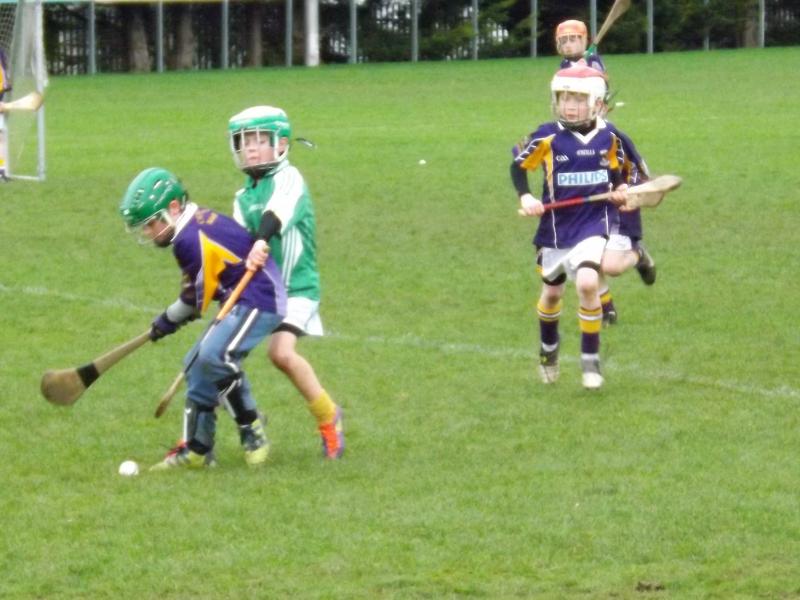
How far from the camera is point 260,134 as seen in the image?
22.9 feet

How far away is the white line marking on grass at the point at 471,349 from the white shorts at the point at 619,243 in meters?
0.66

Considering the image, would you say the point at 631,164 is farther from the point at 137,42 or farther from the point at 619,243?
the point at 137,42

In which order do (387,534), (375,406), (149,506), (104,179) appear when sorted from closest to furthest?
(387,534)
(149,506)
(375,406)
(104,179)

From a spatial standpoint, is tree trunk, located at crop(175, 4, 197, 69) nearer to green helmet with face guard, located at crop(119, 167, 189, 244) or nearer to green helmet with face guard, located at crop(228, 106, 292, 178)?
green helmet with face guard, located at crop(228, 106, 292, 178)

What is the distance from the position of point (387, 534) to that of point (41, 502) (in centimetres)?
138

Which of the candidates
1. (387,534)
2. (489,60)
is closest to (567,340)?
(387,534)

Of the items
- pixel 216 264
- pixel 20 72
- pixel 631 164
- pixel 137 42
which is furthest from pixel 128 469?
pixel 137 42

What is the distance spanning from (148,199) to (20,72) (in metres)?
12.5

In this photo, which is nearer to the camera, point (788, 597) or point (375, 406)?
point (788, 597)

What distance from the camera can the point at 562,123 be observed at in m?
8.68

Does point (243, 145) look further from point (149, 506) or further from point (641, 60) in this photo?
point (641, 60)

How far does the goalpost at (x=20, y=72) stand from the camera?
698 inches

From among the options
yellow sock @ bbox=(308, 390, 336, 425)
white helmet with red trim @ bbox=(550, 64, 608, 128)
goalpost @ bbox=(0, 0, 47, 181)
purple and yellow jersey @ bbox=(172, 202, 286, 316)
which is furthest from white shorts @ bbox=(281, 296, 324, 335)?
goalpost @ bbox=(0, 0, 47, 181)

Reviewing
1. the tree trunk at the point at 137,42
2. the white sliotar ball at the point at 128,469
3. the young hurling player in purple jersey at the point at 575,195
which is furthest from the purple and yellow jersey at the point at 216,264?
the tree trunk at the point at 137,42
